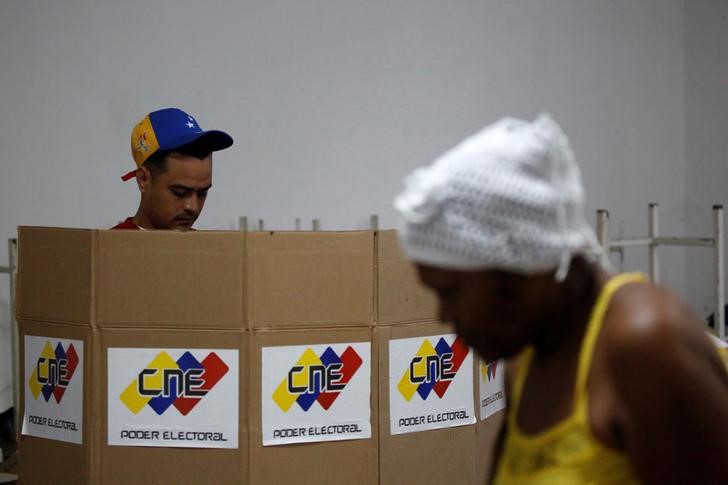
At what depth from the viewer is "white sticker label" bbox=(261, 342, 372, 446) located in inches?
69.5

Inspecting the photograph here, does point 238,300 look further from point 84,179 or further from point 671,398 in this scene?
point 84,179

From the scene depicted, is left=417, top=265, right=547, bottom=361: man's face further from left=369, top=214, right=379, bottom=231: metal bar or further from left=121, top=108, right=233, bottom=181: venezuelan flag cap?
left=369, top=214, right=379, bottom=231: metal bar

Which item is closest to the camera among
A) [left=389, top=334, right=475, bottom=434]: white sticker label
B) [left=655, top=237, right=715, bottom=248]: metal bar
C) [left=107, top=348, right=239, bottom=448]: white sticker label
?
[left=107, top=348, right=239, bottom=448]: white sticker label

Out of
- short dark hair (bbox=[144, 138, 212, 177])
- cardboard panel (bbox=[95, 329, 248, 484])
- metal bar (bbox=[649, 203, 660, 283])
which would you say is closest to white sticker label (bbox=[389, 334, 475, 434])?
cardboard panel (bbox=[95, 329, 248, 484])

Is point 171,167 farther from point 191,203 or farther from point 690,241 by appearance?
point 690,241

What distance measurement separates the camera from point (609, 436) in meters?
0.77

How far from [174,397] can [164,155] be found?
67 cm

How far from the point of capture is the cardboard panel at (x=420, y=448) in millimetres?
1841

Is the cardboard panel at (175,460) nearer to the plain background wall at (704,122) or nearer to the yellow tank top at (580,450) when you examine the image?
the yellow tank top at (580,450)

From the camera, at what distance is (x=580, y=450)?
79 cm

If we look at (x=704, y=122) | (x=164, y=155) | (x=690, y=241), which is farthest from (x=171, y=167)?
(x=704, y=122)

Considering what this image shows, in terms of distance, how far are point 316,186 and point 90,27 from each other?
1213mm

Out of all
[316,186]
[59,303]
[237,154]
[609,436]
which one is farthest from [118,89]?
[609,436]

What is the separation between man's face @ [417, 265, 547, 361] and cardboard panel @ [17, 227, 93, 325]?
112 centimetres
